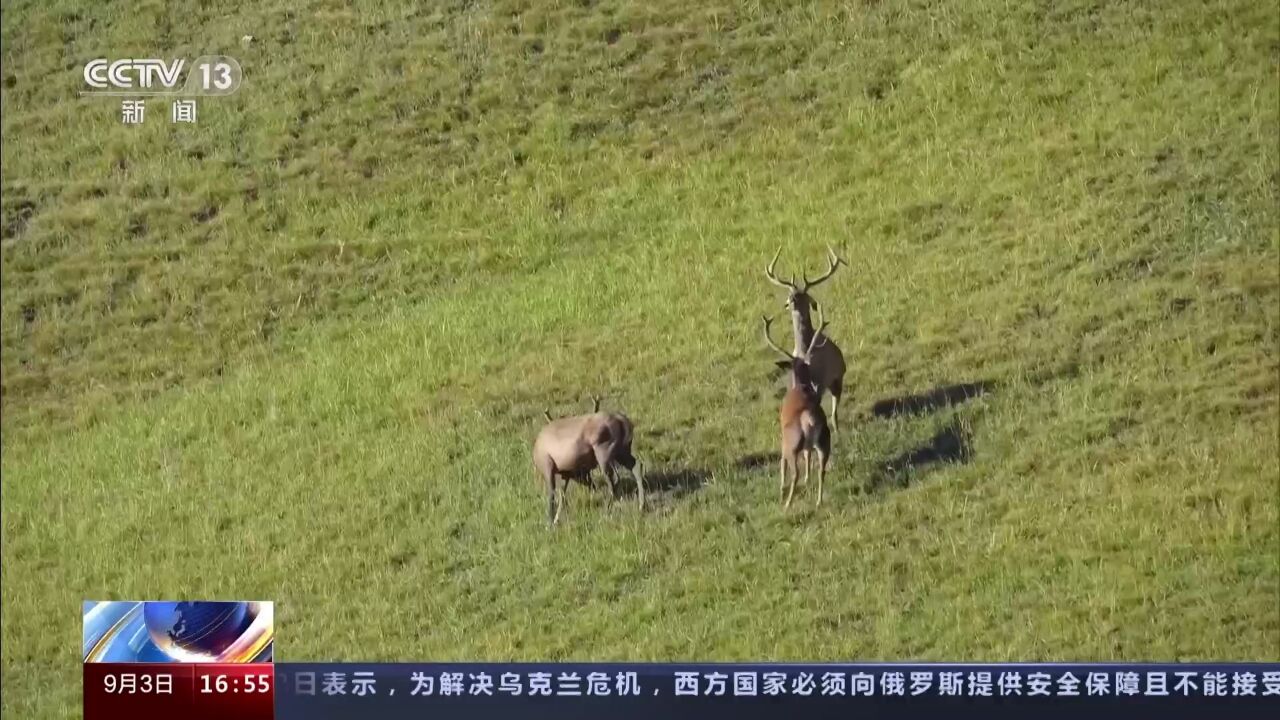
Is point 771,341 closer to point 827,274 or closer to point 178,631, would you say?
point 827,274

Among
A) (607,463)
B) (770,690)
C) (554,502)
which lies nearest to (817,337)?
(607,463)

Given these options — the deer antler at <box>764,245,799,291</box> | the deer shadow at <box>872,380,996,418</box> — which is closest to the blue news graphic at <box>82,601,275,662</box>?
the deer antler at <box>764,245,799,291</box>

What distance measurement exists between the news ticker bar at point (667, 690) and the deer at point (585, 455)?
1.66 ft

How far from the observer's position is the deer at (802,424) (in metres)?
5.09

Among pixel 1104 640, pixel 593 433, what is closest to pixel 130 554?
pixel 593 433

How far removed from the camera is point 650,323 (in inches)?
206

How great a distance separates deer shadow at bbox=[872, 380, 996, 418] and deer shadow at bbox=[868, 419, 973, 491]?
9 centimetres

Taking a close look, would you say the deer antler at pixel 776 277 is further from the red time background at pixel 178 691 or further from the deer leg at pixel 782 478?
the red time background at pixel 178 691

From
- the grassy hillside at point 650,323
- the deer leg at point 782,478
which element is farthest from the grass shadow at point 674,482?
the deer leg at point 782,478

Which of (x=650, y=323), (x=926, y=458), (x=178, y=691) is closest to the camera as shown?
(x=178, y=691)

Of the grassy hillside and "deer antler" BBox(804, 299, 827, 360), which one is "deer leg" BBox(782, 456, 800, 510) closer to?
the grassy hillside

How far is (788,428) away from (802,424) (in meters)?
0.04

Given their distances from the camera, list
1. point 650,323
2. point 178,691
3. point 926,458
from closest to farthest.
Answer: point 178,691
point 926,458
point 650,323

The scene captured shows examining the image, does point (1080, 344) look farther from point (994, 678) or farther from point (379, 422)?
point (379, 422)
